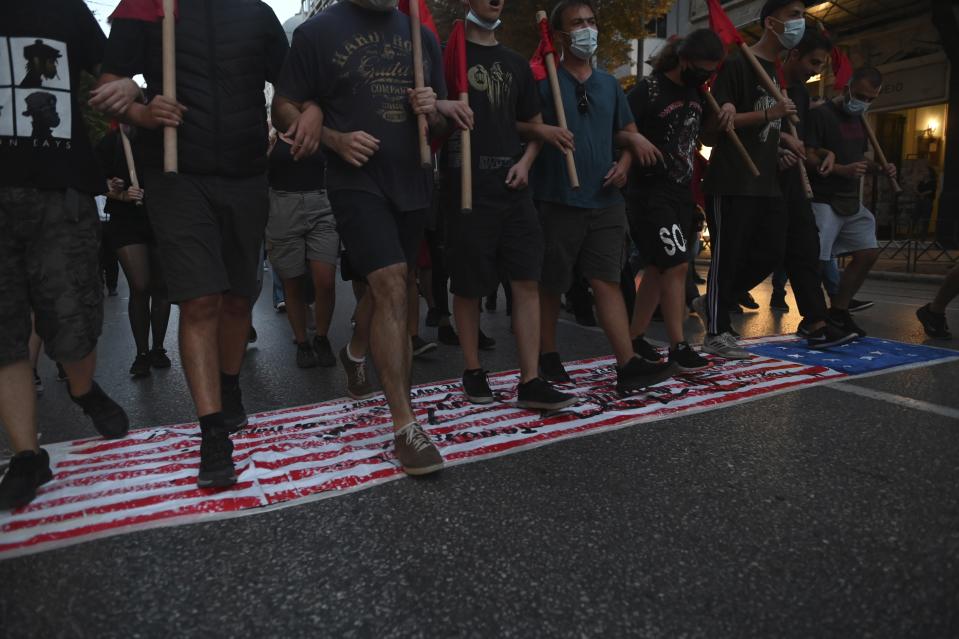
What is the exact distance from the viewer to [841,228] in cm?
539

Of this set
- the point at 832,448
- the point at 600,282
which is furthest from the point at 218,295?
A: the point at 832,448

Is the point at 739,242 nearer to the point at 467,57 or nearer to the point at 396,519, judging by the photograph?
the point at 467,57

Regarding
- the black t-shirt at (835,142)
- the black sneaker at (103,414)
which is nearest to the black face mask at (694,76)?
the black t-shirt at (835,142)

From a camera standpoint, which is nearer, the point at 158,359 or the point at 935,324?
the point at 158,359

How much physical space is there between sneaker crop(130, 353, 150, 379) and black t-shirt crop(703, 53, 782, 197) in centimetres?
381

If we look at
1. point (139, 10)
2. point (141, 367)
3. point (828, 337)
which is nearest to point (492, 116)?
point (139, 10)

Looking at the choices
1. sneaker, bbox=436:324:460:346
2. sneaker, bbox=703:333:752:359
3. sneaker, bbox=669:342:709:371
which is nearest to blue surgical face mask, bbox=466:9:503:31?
sneaker, bbox=669:342:709:371

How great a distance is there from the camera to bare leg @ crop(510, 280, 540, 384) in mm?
3387

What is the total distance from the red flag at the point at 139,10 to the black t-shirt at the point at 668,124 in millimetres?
2525

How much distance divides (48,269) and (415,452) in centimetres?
145

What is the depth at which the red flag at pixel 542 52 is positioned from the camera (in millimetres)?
3635

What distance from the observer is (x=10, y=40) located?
2.47 m

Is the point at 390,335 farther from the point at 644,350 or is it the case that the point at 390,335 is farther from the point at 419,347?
the point at 419,347

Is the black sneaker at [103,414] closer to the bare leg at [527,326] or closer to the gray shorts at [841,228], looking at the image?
the bare leg at [527,326]
